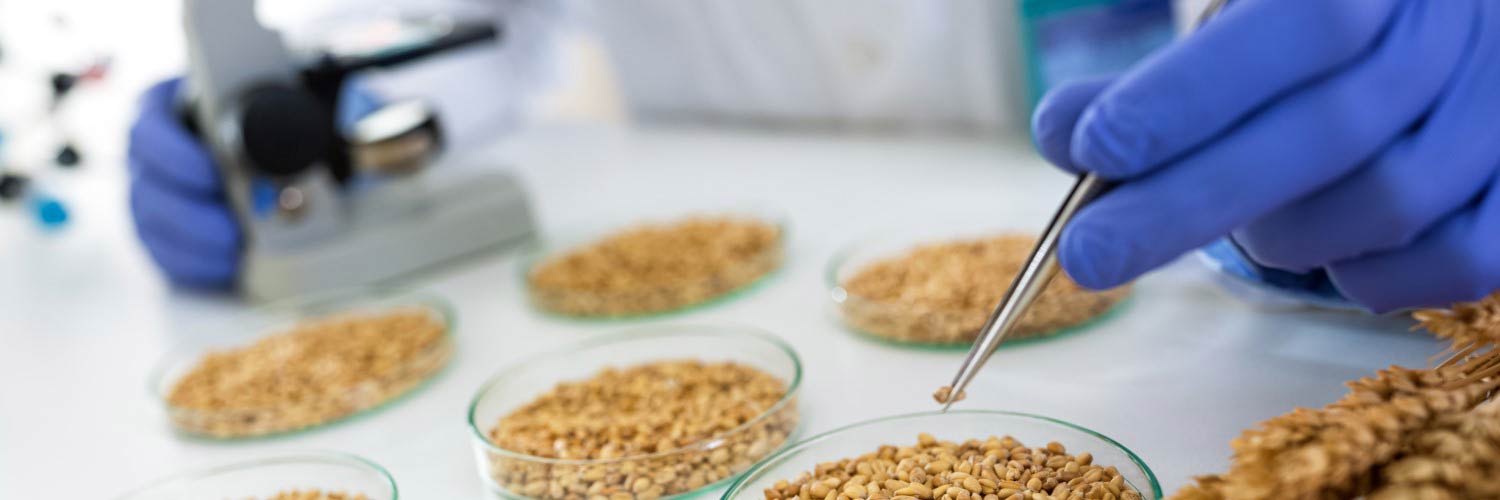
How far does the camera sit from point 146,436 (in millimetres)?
1286

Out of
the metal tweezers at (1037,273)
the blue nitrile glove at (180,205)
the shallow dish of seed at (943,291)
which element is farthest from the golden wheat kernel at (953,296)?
the blue nitrile glove at (180,205)

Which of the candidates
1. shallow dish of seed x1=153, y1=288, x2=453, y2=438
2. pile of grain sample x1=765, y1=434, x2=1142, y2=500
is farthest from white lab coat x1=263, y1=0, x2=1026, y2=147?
pile of grain sample x1=765, y1=434, x2=1142, y2=500

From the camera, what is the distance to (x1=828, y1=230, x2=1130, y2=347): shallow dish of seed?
3.81ft

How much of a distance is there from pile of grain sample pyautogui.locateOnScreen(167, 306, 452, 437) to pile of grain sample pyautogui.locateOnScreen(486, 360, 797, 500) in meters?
0.20

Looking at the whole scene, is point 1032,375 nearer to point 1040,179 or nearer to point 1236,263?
point 1236,263

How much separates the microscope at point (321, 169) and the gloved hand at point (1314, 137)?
97 centimetres

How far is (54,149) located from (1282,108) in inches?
→ 88.0

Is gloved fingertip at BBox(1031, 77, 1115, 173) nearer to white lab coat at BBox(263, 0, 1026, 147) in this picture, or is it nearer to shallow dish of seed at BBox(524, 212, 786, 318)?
shallow dish of seed at BBox(524, 212, 786, 318)

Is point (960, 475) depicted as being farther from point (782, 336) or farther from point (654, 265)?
point (654, 265)

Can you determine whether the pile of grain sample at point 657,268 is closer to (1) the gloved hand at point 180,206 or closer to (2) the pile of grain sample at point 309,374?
(2) the pile of grain sample at point 309,374

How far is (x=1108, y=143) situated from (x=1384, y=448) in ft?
1.03

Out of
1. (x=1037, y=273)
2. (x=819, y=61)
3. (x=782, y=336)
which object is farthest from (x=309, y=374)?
(x=819, y=61)

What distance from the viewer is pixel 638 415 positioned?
107cm

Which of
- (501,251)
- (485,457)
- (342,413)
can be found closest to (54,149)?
(501,251)
